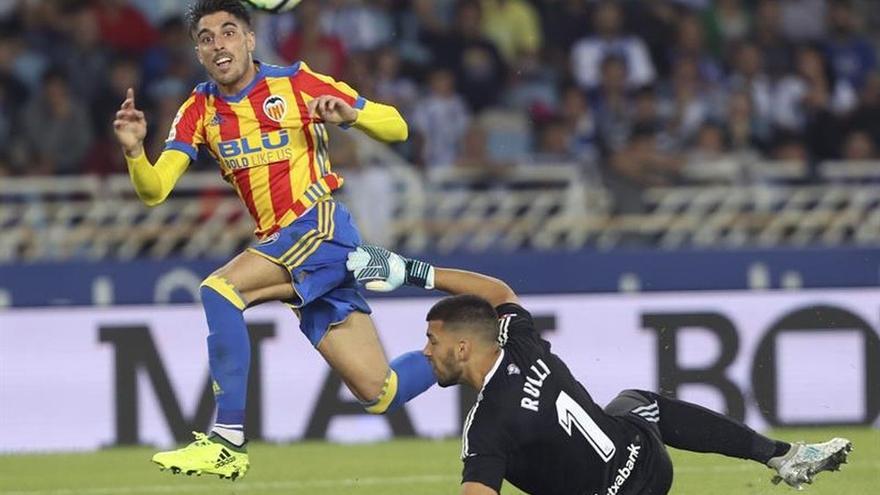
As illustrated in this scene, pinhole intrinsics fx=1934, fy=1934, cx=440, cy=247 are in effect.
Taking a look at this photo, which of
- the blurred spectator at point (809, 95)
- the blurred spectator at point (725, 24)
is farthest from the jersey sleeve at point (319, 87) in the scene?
the blurred spectator at point (725, 24)

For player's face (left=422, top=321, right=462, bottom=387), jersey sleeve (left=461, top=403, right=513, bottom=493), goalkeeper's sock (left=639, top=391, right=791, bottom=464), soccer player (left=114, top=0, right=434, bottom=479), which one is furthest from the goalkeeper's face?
soccer player (left=114, top=0, right=434, bottom=479)

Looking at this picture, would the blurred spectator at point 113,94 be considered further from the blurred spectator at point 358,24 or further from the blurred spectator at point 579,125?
the blurred spectator at point 579,125

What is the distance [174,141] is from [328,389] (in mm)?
3539

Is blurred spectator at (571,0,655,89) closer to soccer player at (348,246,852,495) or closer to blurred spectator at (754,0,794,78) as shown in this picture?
blurred spectator at (754,0,794,78)

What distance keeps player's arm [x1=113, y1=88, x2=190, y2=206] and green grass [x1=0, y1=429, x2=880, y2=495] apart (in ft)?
6.64

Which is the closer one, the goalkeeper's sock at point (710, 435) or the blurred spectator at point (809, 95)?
the goalkeeper's sock at point (710, 435)

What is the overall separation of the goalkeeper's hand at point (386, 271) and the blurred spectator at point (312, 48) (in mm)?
6422

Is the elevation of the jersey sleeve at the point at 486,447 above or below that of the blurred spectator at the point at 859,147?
below

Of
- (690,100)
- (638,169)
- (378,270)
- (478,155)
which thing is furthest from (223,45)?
(690,100)

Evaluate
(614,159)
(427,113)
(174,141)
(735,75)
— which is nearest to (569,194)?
(614,159)

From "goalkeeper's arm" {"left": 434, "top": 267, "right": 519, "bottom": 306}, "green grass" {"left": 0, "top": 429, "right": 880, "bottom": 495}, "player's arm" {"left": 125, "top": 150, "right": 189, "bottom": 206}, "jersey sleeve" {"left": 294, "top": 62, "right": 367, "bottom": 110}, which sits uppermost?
"jersey sleeve" {"left": 294, "top": 62, "right": 367, "bottom": 110}

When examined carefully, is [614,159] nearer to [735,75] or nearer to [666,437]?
[735,75]

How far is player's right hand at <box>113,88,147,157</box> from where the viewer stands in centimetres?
788

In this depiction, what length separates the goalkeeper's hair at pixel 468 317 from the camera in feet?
23.0
